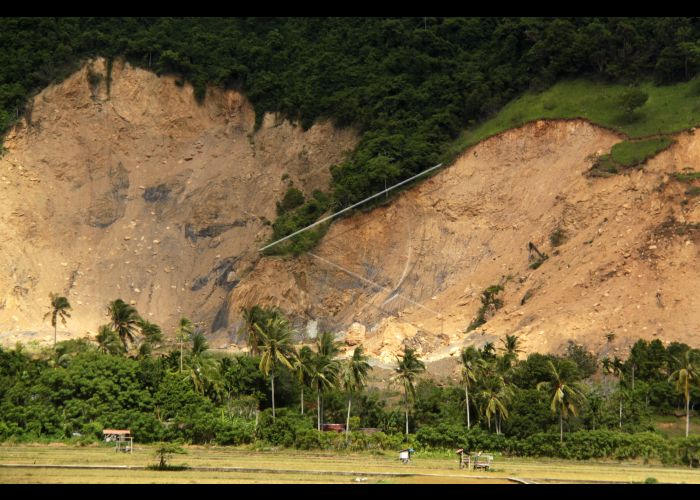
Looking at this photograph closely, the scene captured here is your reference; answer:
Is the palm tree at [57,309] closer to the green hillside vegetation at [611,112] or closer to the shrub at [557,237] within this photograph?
the green hillside vegetation at [611,112]

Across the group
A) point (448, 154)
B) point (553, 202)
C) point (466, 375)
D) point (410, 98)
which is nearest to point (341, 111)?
point (410, 98)

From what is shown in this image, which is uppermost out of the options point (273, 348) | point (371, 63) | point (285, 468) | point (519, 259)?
point (371, 63)

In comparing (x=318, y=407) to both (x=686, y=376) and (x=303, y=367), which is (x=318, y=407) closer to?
(x=303, y=367)

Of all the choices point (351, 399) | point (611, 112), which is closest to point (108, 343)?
point (351, 399)

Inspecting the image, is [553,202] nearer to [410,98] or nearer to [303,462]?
[410,98]

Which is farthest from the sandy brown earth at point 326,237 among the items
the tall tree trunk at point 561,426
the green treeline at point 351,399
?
the tall tree trunk at point 561,426
